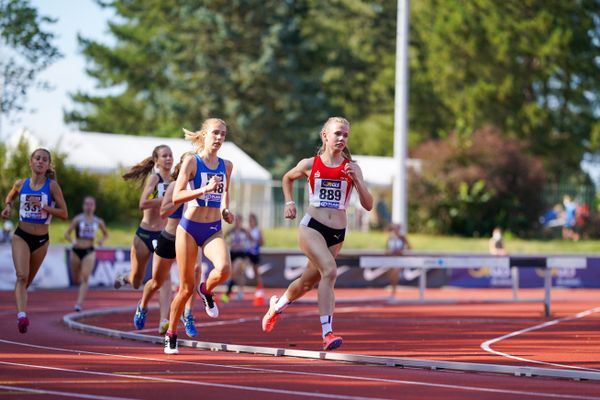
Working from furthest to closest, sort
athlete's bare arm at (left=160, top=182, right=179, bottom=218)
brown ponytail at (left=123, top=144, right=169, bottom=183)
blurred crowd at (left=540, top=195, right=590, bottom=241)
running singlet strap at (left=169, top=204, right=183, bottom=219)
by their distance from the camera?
1. blurred crowd at (left=540, top=195, right=590, bottom=241)
2. brown ponytail at (left=123, top=144, right=169, bottom=183)
3. running singlet strap at (left=169, top=204, right=183, bottom=219)
4. athlete's bare arm at (left=160, top=182, right=179, bottom=218)

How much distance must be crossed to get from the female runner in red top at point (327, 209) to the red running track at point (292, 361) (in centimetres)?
78

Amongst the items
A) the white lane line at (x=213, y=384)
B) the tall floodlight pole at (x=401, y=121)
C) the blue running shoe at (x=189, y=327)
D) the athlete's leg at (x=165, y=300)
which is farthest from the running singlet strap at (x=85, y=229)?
the tall floodlight pole at (x=401, y=121)

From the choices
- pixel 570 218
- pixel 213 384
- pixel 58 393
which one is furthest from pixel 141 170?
pixel 570 218

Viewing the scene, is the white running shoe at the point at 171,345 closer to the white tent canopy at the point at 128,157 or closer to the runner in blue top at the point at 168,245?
the runner in blue top at the point at 168,245

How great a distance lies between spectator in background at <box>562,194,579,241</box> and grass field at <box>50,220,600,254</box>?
0.53m

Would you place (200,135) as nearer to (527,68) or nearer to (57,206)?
(57,206)

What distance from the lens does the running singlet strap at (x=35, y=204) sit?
13750 mm

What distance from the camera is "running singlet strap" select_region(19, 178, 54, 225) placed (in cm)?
1375

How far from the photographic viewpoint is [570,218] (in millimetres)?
44938

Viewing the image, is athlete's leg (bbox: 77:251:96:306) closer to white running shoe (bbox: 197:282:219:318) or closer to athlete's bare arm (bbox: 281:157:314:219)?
white running shoe (bbox: 197:282:219:318)

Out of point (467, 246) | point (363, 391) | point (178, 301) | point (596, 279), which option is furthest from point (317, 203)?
point (467, 246)

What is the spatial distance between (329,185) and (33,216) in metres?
3.96

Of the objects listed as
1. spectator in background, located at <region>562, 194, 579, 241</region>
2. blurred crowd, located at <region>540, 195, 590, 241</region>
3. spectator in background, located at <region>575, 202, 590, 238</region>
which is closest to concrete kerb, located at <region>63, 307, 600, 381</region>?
spectator in background, located at <region>562, 194, 579, 241</region>

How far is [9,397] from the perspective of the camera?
8.35 m
